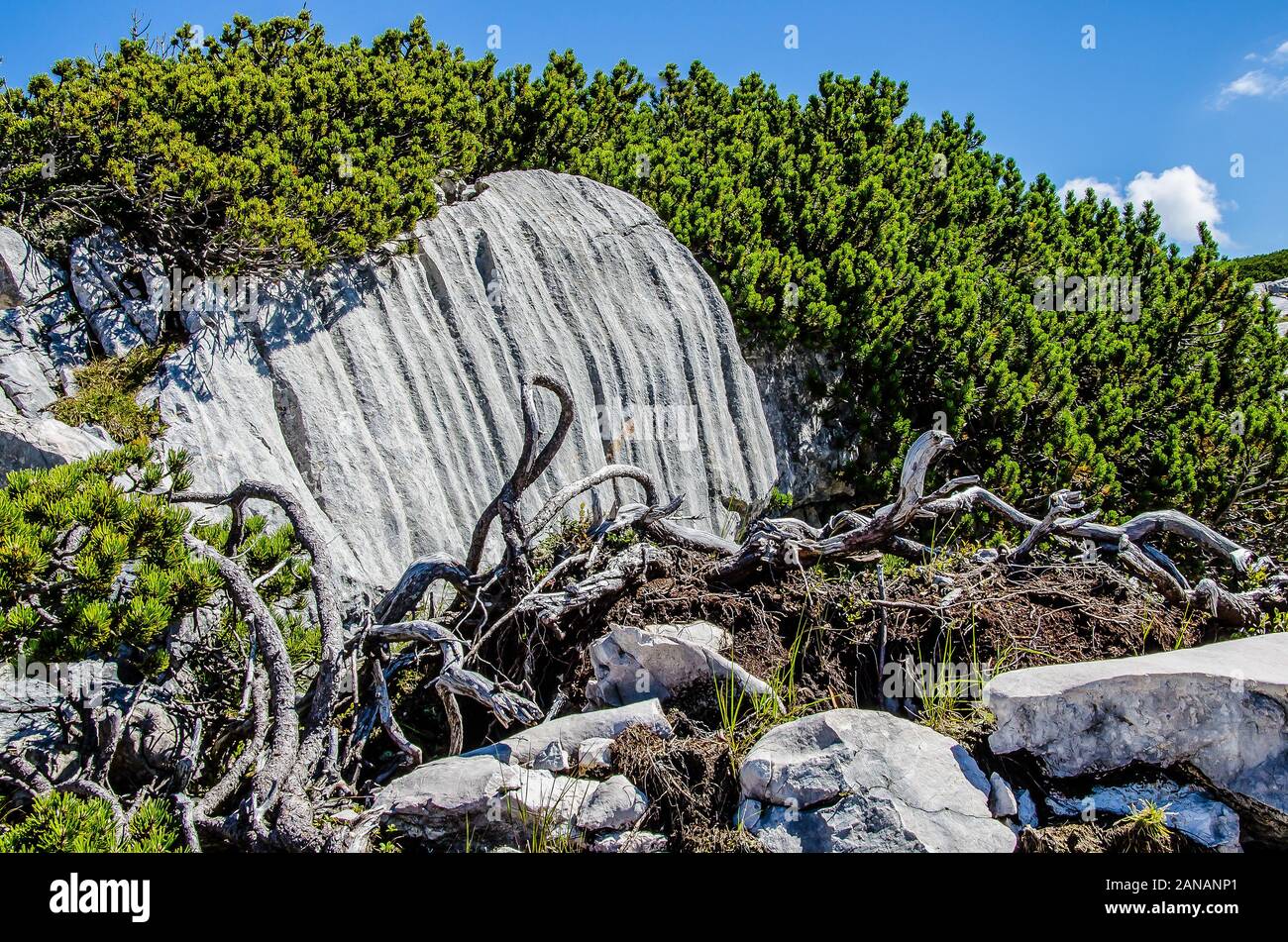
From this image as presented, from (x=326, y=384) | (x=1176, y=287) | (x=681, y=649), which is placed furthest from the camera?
(x=1176, y=287)

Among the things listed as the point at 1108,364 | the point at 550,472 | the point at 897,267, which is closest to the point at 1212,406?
the point at 1108,364

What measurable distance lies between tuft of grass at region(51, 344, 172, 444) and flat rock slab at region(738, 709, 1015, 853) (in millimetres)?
4745

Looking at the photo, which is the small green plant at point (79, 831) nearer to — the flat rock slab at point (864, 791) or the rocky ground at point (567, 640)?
the rocky ground at point (567, 640)

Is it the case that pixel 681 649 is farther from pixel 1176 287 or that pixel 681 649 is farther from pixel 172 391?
pixel 1176 287

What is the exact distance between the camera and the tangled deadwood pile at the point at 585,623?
454cm

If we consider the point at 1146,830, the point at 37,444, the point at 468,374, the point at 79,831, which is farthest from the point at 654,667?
the point at 37,444

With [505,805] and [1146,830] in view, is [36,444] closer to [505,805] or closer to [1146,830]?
[505,805]

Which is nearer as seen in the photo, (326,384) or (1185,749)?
(1185,749)

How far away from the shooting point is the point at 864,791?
13.7 feet

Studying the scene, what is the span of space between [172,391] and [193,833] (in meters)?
3.56

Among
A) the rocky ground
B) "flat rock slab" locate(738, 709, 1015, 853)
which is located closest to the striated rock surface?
the rocky ground

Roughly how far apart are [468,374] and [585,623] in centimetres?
324

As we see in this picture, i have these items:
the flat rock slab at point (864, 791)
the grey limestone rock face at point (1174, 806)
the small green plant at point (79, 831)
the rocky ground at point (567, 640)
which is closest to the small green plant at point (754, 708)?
the rocky ground at point (567, 640)

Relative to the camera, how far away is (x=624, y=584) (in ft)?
19.9
